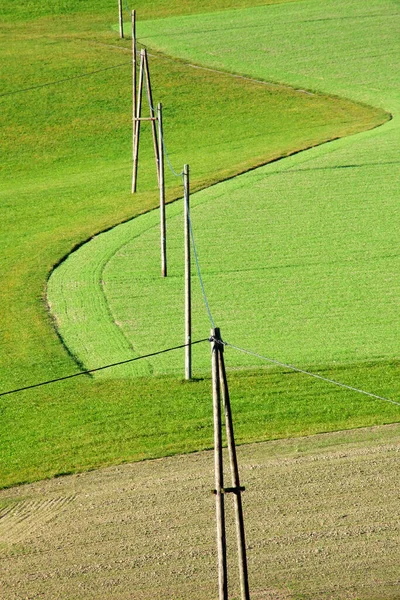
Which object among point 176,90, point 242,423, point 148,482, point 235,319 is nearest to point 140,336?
point 235,319

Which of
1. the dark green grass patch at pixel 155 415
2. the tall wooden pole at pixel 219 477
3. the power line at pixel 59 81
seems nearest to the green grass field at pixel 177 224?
the dark green grass patch at pixel 155 415

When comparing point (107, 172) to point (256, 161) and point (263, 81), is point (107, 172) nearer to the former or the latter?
point (256, 161)

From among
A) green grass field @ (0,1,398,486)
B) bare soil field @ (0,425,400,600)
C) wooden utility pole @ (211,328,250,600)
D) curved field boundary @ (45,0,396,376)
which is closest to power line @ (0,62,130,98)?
green grass field @ (0,1,398,486)

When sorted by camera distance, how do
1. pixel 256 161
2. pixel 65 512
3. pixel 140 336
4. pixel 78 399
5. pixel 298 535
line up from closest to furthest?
pixel 298 535 < pixel 65 512 < pixel 78 399 < pixel 140 336 < pixel 256 161

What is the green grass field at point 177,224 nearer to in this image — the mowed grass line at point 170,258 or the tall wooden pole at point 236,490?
the mowed grass line at point 170,258

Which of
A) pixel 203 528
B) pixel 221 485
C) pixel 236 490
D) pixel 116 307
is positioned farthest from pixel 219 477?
pixel 116 307
